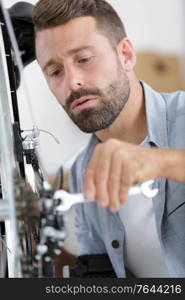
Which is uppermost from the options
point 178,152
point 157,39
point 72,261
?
point 157,39

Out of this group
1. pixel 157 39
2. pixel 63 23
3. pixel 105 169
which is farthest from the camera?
pixel 157 39

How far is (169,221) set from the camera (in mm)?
505

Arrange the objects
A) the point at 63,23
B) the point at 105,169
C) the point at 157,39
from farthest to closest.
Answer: the point at 157,39, the point at 63,23, the point at 105,169

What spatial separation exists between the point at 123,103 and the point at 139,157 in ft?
0.64

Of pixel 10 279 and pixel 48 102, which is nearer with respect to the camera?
pixel 10 279

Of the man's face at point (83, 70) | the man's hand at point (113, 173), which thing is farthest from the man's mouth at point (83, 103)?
the man's hand at point (113, 173)

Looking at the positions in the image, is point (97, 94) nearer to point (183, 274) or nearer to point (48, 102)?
point (48, 102)

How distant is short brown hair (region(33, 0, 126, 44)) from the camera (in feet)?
1.50

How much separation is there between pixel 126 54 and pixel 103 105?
0.31 ft

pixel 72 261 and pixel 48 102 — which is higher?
pixel 48 102

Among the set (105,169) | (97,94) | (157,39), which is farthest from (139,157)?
(157,39)

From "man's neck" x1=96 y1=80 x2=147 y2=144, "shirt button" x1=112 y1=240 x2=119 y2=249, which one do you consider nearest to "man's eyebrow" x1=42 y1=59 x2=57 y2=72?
"man's neck" x1=96 y1=80 x2=147 y2=144

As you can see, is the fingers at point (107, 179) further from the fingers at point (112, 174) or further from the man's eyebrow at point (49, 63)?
the man's eyebrow at point (49, 63)

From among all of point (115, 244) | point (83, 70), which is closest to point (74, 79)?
point (83, 70)
